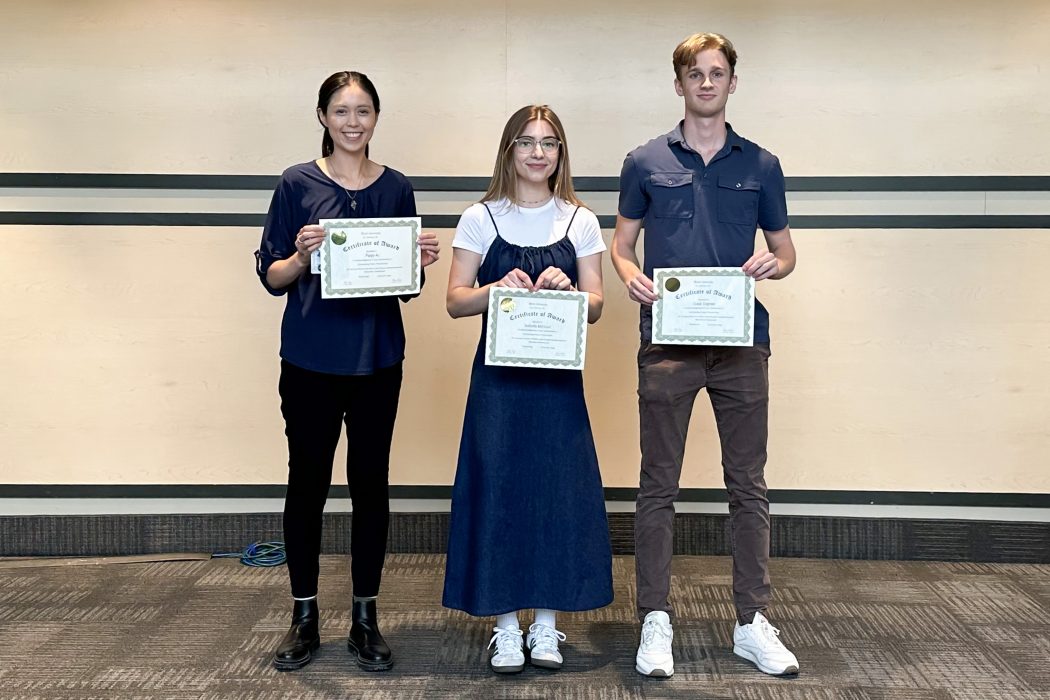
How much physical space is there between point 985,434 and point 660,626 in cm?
170

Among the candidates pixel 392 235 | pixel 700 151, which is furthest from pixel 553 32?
pixel 392 235

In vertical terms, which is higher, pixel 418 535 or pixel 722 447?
pixel 722 447

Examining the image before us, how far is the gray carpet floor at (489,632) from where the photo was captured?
7.89 ft

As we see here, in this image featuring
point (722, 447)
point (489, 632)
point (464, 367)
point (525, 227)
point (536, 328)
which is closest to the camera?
point (536, 328)

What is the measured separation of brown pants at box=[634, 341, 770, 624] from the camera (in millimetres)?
2508

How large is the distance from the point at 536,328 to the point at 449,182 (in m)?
1.27

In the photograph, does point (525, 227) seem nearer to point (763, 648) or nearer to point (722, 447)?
point (722, 447)

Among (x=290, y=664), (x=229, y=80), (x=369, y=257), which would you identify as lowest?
(x=290, y=664)

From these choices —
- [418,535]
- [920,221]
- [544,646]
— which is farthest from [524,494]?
[920,221]

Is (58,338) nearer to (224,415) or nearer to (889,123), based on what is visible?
(224,415)

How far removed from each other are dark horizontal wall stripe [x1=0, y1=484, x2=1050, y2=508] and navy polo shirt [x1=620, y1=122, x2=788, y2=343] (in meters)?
1.17

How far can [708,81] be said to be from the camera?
240cm

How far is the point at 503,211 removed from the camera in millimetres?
2449

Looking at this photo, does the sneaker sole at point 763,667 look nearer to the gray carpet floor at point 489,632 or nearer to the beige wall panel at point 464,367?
the gray carpet floor at point 489,632
